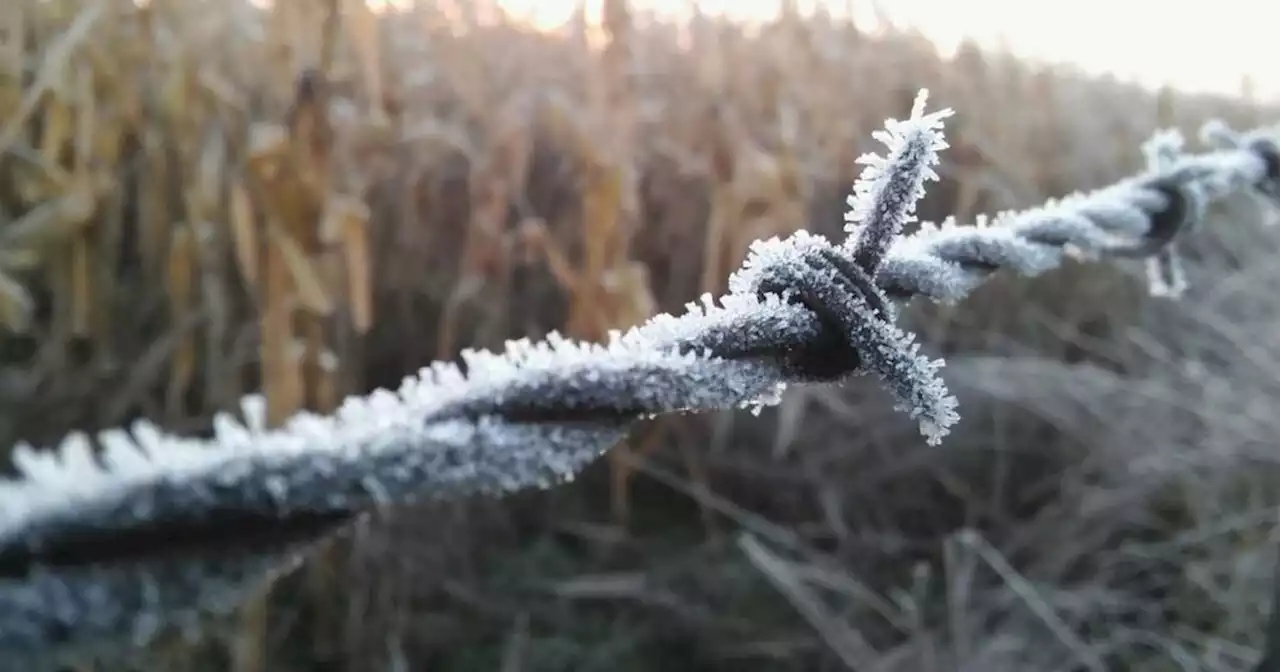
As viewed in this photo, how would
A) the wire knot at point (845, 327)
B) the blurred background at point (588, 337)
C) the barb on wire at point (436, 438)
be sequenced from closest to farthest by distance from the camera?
the barb on wire at point (436, 438) → the wire knot at point (845, 327) → the blurred background at point (588, 337)

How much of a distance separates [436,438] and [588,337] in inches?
40.9

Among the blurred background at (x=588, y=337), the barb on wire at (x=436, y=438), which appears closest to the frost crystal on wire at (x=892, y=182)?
the barb on wire at (x=436, y=438)

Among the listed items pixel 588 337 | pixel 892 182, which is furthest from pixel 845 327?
pixel 588 337

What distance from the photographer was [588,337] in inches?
48.6


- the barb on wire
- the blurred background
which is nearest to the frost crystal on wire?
the barb on wire

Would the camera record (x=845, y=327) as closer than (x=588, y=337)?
Yes

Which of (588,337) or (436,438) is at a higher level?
(588,337)

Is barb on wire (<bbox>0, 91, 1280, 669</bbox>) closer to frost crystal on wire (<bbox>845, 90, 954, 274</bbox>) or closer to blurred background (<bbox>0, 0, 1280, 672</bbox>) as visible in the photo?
frost crystal on wire (<bbox>845, 90, 954, 274</bbox>)

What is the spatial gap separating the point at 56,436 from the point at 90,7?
47cm

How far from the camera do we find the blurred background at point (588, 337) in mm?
1017

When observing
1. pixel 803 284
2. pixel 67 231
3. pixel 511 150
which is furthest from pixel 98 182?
pixel 803 284

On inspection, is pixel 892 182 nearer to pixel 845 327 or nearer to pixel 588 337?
pixel 845 327

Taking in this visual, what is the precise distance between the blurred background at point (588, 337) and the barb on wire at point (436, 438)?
0.70 meters

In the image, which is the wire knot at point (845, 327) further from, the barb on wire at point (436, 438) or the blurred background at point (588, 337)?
the blurred background at point (588, 337)
